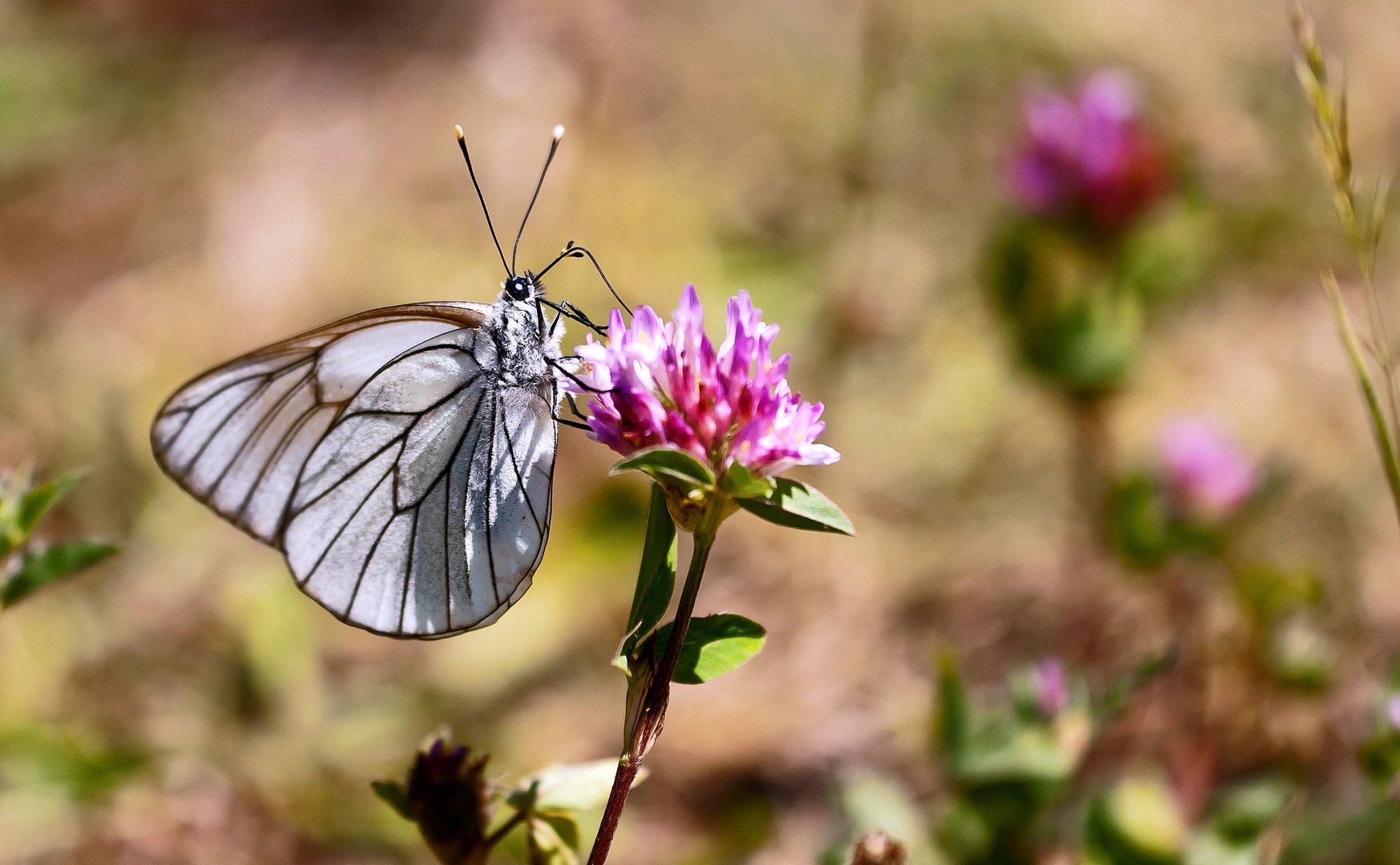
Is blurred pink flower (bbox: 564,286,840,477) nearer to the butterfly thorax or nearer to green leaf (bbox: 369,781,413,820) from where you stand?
the butterfly thorax

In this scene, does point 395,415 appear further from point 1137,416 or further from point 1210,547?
point 1137,416

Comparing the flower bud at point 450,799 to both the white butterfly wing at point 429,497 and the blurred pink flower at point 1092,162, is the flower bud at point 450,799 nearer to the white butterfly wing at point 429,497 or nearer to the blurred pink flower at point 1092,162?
the white butterfly wing at point 429,497

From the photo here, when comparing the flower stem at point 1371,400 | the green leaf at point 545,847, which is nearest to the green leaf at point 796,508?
the green leaf at point 545,847

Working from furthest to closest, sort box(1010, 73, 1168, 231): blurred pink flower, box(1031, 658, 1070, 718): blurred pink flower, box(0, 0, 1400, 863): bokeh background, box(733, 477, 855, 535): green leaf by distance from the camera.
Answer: box(1010, 73, 1168, 231): blurred pink flower < box(0, 0, 1400, 863): bokeh background < box(1031, 658, 1070, 718): blurred pink flower < box(733, 477, 855, 535): green leaf

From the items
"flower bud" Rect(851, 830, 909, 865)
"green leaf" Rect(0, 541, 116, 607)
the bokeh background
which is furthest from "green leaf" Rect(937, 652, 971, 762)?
"green leaf" Rect(0, 541, 116, 607)

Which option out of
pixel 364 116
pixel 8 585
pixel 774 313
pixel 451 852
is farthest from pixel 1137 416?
pixel 364 116

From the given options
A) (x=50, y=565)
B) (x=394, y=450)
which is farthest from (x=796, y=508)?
(x=50, y=565)
